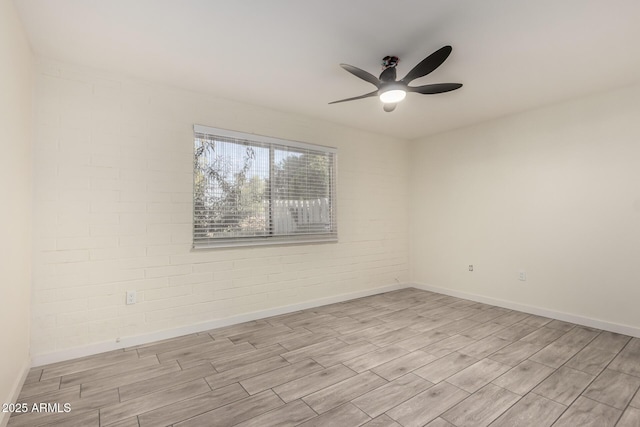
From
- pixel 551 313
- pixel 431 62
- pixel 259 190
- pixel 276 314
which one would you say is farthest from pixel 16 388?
pixel 551 313

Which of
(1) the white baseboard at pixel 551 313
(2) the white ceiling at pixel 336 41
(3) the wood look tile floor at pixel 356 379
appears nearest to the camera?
(3) the wood look tile floor at pixel 356 379

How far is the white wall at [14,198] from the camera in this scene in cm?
179

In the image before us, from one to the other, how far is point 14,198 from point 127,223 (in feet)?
3.04

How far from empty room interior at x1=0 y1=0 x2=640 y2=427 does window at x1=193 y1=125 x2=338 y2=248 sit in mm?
26

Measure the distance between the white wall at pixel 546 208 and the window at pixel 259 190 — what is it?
1.89 meters

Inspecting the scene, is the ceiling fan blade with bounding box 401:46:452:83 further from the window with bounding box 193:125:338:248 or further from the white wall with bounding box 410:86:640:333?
the white wall with bounding box 410:86:640:333

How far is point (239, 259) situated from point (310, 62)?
2.20 meters

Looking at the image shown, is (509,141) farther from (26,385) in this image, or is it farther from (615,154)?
(26,385)

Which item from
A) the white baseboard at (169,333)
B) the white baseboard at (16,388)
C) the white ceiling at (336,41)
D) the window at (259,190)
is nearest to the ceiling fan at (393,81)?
the white ceiling at (336,41)

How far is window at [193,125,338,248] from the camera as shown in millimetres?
3352

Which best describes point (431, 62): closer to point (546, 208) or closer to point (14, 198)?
point (546, 208)

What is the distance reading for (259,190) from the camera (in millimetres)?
3693

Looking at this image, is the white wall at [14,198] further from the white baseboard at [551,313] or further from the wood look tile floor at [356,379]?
the white baseboard at [551,313]

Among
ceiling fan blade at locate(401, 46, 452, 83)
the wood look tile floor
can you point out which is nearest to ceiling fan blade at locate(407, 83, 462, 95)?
ceiling fan blade at locate(401, 46, 452, 83)
